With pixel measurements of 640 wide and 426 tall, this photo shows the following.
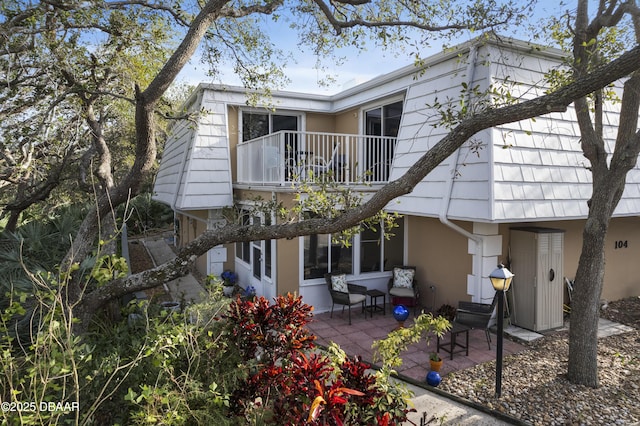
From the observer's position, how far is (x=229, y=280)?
10047 mm

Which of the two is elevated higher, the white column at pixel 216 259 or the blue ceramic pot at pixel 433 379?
the white column at pixel 216 259

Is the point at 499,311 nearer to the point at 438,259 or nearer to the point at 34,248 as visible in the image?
the point at 438,259

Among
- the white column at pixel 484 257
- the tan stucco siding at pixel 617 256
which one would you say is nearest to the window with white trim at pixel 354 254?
the white column at pixel 484 257

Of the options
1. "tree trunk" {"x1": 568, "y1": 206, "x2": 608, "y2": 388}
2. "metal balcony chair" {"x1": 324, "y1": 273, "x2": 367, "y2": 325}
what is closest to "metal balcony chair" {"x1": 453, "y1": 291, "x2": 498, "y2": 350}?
"tree trunk" {"x1": 568, "y1": 206, "x2": 608, "y2": 388}

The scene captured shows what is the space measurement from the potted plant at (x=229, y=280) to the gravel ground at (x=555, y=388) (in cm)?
600

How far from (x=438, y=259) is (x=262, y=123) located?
6.08 m

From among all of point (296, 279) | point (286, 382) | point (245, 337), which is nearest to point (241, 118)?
point (296, 279)

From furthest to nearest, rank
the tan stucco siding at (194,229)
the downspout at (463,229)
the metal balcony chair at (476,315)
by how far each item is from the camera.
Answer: the tan stucco siding at (194,229) → the downspout at (463,229) → the metal balcony chair at (476,315)

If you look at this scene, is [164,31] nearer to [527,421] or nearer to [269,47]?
[269,47]

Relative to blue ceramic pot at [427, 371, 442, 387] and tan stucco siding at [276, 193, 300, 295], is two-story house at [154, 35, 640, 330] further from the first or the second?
blue ceramic pot at [427, 371, 442, 387]

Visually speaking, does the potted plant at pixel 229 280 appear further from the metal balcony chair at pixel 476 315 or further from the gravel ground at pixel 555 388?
the gravel ground at pixel 555 388

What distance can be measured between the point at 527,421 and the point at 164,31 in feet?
23.1

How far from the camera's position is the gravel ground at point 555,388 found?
430 centimetres

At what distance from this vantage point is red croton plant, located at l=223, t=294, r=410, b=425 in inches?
95.3
